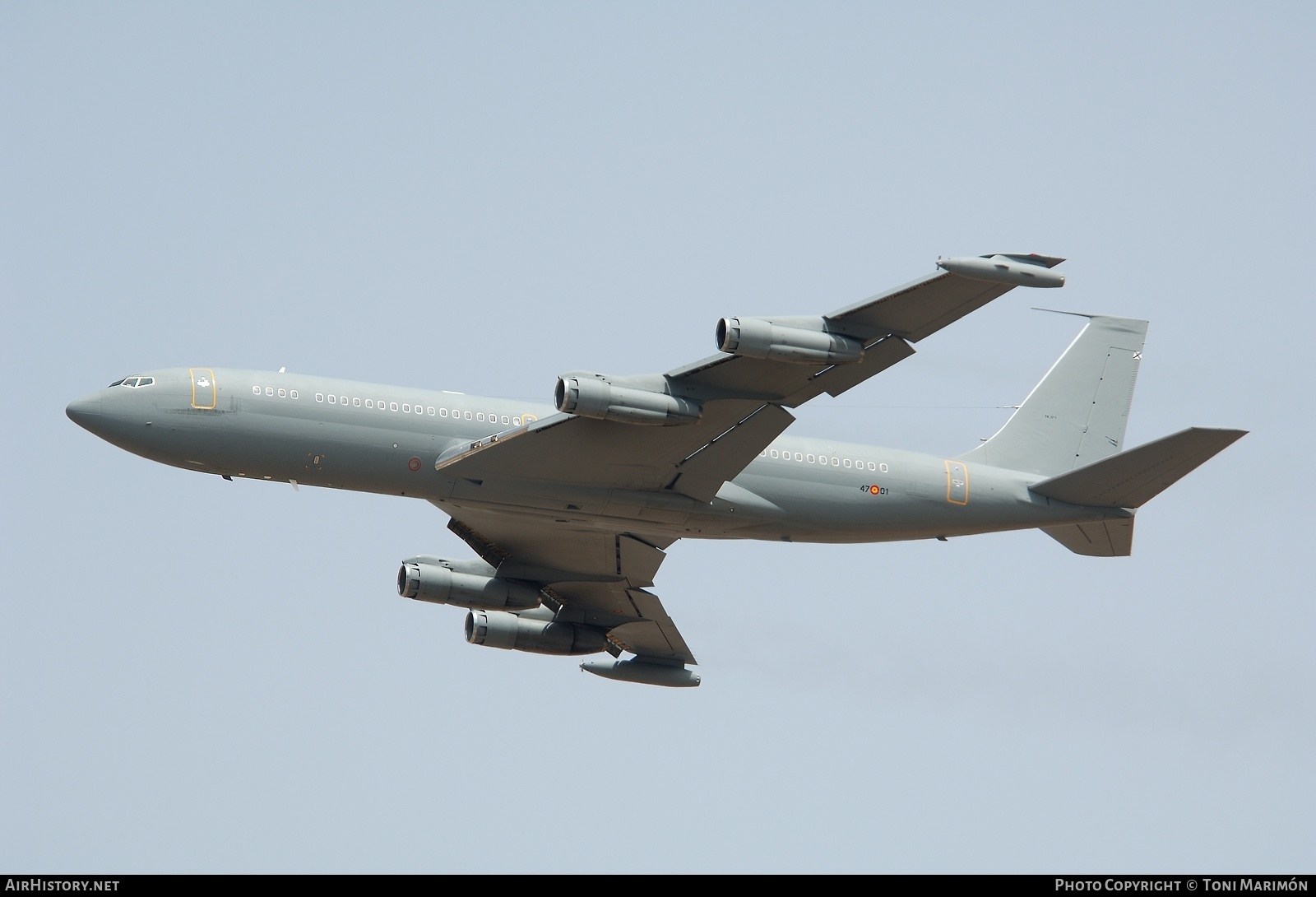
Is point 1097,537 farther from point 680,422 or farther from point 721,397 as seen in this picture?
point 680,422

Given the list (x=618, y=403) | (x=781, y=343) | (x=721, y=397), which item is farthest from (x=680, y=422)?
(x=781, y=343)

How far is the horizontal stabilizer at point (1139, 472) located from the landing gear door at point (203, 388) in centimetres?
2478

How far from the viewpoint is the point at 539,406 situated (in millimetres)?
45688

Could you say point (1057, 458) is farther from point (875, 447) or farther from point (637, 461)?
point (637, 461)

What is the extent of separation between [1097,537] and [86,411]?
99.6 ft

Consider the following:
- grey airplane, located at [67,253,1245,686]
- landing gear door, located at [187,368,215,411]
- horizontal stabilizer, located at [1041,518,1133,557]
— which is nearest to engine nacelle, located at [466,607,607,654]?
grey airplane, located at [67,253,1245,686]

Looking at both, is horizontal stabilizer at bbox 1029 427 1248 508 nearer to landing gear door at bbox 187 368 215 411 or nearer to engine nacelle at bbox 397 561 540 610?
engine nacelle at bbox 397 561 540 610

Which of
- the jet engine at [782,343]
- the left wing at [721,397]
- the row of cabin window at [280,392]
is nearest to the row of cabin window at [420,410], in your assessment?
the row of cabin window at [280,392]

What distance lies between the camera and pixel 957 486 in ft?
157

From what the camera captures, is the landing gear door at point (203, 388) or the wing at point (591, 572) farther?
the wing at point (591, 572)

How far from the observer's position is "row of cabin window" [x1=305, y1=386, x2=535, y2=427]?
42531mm

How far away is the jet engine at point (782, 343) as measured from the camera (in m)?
39.1

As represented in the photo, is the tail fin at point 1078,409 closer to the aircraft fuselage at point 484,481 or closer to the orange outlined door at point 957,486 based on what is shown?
the aircraft fuselage at point 484,481

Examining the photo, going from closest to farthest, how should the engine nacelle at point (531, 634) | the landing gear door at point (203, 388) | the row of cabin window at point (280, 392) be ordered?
1. the landing gear door at point (203, 388)
2. the row of cabin window at point (280, 392)
3. the engine nacelle at point (531, 634)
